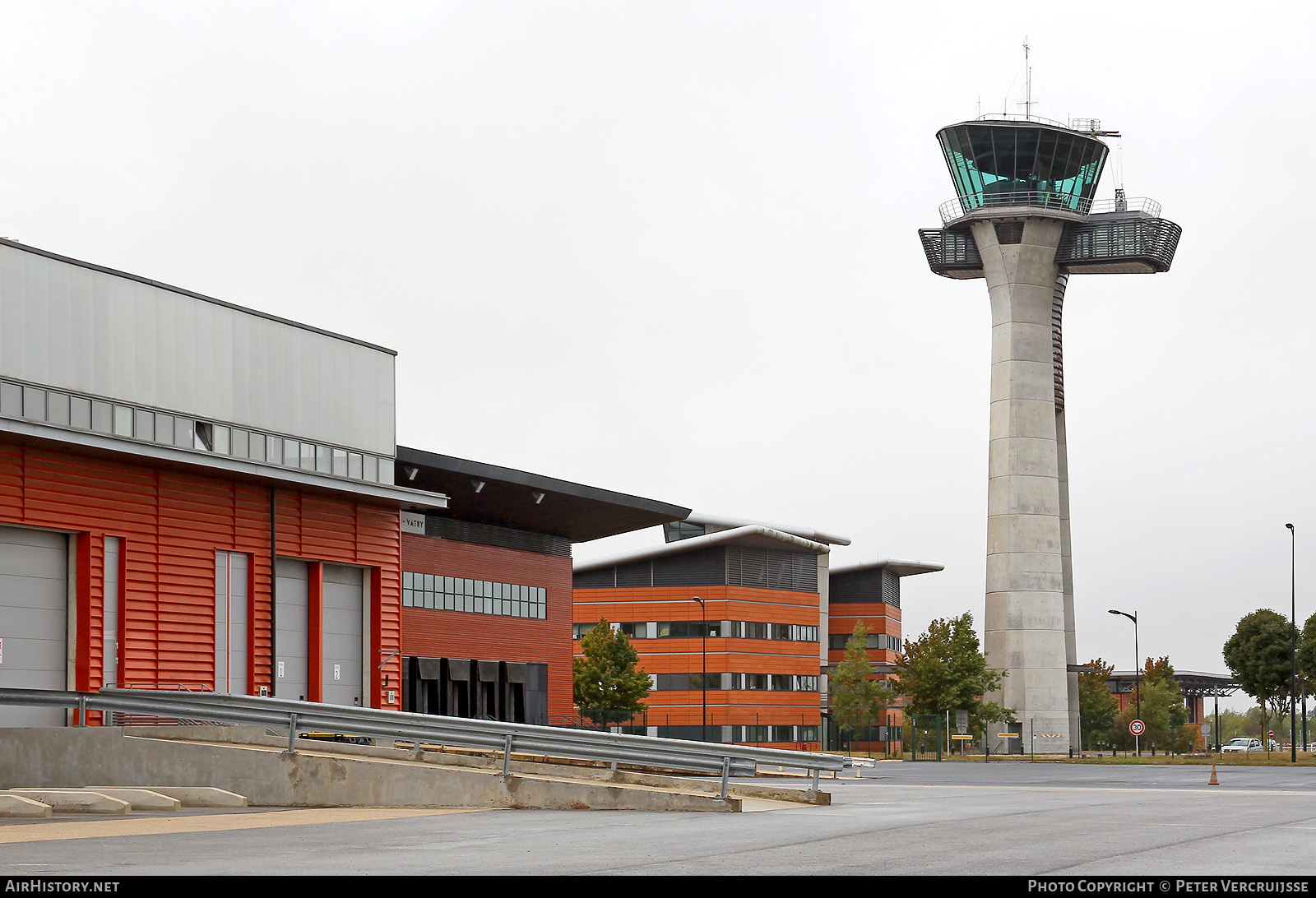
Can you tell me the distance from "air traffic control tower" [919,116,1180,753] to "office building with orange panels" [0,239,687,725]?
5436 cm

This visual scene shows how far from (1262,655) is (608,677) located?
32373 mm

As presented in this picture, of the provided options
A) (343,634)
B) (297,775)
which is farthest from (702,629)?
(297,775)

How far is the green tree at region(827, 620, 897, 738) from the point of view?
308 feet

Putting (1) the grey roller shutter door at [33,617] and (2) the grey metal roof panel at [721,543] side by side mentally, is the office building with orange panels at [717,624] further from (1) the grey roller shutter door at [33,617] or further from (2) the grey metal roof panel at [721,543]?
(1) the grey roller shutter door at [33,617]

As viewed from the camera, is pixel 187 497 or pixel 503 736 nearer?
pixel 503 736

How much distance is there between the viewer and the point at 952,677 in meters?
78.5

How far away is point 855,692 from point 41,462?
72571mm

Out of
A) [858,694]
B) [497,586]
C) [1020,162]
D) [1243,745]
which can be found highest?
[1020,162]

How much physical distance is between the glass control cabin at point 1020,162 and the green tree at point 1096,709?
1652 inches

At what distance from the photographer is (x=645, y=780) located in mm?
21125

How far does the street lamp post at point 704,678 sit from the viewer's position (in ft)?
298

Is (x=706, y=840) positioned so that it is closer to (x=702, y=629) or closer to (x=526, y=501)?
(x=526, y=501)

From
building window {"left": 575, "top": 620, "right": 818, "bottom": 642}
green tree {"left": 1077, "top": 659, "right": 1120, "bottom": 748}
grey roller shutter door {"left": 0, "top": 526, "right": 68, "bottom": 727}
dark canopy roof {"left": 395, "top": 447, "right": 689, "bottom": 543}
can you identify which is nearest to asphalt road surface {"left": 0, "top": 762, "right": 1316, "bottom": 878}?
grey roller shutter door {"left": 0, "top": 526, "right": 68, "bottom": 727}

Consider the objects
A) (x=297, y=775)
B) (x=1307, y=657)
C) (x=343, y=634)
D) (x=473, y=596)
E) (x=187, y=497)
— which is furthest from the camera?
(x=1307, y=657)
